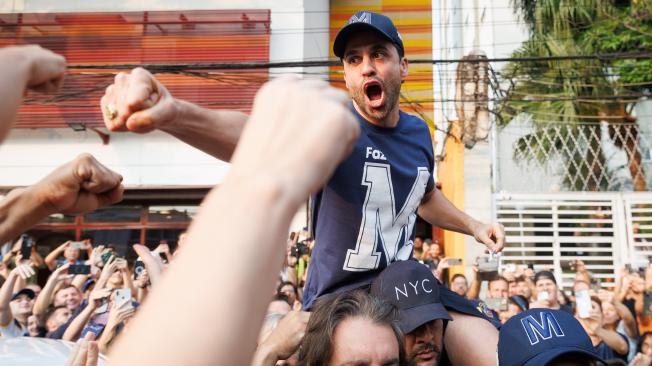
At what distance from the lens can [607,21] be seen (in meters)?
15.1

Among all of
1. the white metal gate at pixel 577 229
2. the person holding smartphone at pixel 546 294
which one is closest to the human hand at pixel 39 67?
the person holding smartphone at pixel 546 294

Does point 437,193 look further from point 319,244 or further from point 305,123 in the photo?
point 305,123

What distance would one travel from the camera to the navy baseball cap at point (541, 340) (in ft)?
6.88

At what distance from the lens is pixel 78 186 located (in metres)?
1.51

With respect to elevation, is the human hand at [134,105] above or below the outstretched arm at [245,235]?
above

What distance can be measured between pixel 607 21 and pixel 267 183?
1636 cm

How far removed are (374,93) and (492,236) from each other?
0.92m

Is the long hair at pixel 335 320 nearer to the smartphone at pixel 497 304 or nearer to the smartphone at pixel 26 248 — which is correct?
the smartphone at pixel 497 304

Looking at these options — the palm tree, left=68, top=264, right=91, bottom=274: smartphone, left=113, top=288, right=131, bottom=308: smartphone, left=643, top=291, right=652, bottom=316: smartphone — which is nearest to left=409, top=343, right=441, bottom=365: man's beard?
left=113, top=288, right=131, bottom=308: smartphone

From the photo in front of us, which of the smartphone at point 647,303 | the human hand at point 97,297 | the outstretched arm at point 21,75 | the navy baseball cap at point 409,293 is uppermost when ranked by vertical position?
the outstretched arm at point 21,75

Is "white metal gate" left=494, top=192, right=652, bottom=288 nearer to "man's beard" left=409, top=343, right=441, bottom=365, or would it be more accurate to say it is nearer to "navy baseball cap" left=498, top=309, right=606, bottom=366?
"man's beard" left=409, top=343, right=441, bottom=365

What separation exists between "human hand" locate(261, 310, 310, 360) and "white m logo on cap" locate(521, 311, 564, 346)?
0.82 meters

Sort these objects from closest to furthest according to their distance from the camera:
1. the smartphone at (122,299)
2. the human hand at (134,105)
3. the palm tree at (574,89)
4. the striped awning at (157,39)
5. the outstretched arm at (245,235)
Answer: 1. the outstretched arm at (245,235)
2. the human hand at (134,105)
3. the smartphone at (122,299)
4. the palm tree at (574,89)
5. the striped awning at (157,39)

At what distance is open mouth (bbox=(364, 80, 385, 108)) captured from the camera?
2.53 metres
